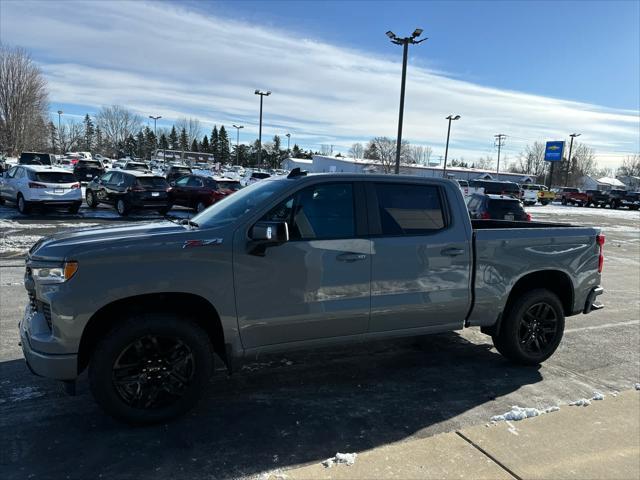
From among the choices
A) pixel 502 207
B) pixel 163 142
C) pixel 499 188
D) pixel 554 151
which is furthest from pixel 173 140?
pixel 502 207

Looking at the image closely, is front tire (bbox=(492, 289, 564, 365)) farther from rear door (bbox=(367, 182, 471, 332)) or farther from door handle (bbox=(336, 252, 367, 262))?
door handle (bbox=(336, 252, 367, 262))

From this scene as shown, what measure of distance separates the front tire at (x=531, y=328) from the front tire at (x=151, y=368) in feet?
9.70

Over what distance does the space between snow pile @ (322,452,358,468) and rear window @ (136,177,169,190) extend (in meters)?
16.6

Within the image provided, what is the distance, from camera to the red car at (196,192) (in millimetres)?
20156

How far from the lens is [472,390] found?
4473 millimetres

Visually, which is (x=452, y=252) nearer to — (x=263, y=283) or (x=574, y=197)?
(x=263, y=283)

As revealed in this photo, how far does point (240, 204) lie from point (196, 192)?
655 inches

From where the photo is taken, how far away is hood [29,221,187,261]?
341 cm

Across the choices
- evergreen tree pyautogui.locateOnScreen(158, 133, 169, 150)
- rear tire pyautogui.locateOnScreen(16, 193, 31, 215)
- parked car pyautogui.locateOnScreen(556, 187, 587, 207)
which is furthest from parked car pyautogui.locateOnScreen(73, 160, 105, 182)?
evergreen tree pyautogui.locateOnScreen(158, 133, 169, 150)

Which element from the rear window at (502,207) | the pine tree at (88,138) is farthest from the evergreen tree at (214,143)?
the rear window at (502,207)

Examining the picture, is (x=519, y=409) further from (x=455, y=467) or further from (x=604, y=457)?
(x=455, y=467)

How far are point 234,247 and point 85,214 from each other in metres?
16.6

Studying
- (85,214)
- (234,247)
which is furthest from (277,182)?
(85,214)

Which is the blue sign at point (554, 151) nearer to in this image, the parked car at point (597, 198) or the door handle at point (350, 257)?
the parked car at point (597, 198)
